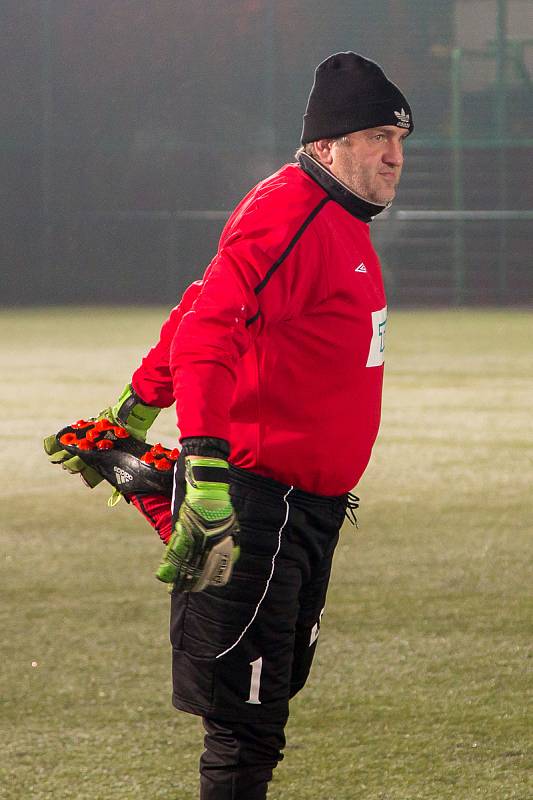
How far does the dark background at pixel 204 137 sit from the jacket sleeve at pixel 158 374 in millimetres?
21592

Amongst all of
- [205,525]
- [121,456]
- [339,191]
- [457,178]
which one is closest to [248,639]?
[205,525]

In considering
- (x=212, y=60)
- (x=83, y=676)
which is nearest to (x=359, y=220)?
(x=83, y=676)

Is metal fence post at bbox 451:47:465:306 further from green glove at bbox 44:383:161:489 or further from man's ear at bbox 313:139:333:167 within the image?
man's ear at bbox 313:139:333:167

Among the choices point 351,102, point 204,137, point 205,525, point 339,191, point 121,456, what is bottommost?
point 204,137

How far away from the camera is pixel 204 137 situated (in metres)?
26.2

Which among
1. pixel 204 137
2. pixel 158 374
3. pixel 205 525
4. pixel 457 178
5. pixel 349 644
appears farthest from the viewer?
pixel 204 137

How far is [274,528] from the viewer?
9.44 ft

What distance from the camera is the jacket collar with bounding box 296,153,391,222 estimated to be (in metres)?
2.87

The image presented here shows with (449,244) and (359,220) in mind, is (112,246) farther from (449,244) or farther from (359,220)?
(359,220)

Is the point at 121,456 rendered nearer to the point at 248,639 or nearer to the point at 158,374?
the point at 158,374

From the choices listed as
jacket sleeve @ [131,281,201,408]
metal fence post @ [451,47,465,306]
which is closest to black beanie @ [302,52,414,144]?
jacket sleeve @ [131,281,201,408]

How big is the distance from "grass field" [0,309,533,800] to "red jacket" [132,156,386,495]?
46.9 inches

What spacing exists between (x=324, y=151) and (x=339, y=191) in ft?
0.37

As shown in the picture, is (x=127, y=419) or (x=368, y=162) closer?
(x=368, y=162)
